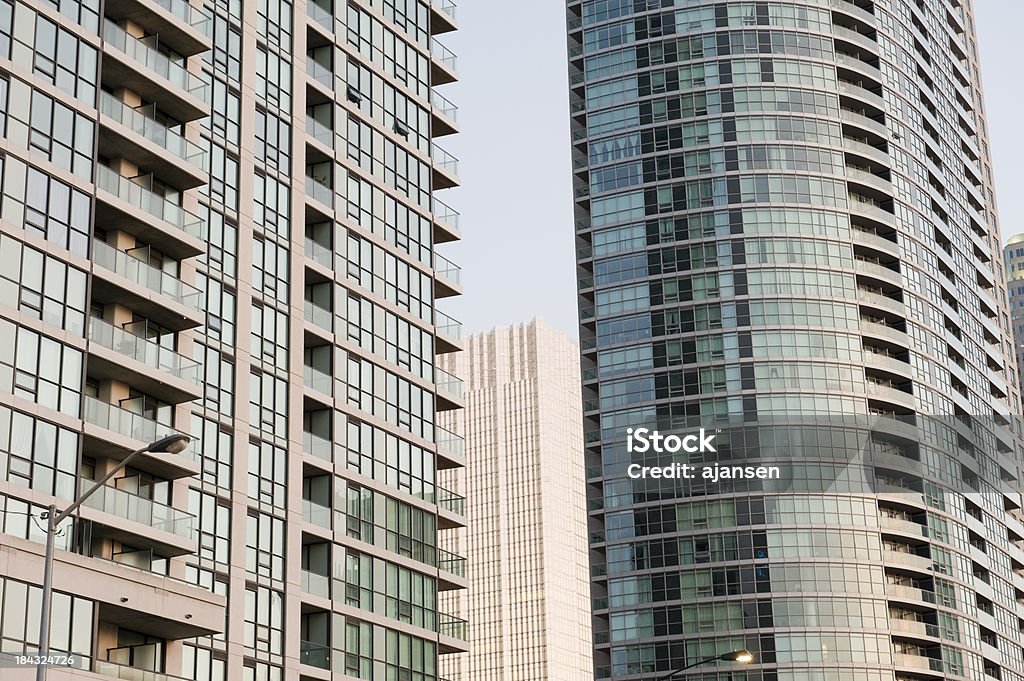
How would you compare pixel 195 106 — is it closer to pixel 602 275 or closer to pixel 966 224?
pixel 602 275

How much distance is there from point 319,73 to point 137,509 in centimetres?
2722

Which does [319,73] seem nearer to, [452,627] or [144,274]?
[144,274]

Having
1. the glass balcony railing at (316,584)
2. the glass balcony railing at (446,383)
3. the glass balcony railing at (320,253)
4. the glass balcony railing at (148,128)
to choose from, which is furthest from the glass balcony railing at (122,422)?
the glass balcony railing at (446,383)

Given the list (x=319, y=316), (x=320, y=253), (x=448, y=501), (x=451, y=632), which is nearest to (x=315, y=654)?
(x=451, y=632)

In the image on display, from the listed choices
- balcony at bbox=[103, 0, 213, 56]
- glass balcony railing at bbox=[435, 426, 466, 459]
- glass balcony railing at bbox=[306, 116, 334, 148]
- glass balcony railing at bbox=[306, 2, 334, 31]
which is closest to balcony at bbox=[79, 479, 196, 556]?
balcony at bbox=[103, 0, 213, 56]

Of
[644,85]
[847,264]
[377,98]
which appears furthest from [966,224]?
[377,98]

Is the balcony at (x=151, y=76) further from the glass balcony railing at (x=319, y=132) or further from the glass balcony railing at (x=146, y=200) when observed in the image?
the glass balcony railing at (x=319, y=132)

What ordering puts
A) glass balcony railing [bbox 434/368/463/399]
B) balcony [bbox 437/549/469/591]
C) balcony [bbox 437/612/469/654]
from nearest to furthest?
1. balcony [bbox 437/612/469/654]
2. balcony [bbox 437/549/469/591]
3. glass balcony railing [bbox 434/368/463/399]

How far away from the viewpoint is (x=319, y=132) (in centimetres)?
7212

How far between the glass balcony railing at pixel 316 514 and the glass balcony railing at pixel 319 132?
1680cm

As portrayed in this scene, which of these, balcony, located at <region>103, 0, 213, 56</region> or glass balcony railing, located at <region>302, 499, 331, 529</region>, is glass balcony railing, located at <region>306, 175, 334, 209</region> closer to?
balcony, located at <region>103, 0, 213, 56</region>

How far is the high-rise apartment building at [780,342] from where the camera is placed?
116000 millimetres

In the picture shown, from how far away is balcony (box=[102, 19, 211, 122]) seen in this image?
56938 millimetres

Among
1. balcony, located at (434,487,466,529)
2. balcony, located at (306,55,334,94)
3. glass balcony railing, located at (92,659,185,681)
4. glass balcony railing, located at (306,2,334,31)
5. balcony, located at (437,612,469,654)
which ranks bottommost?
glass balcony railing, located at (92,659,185,681)
